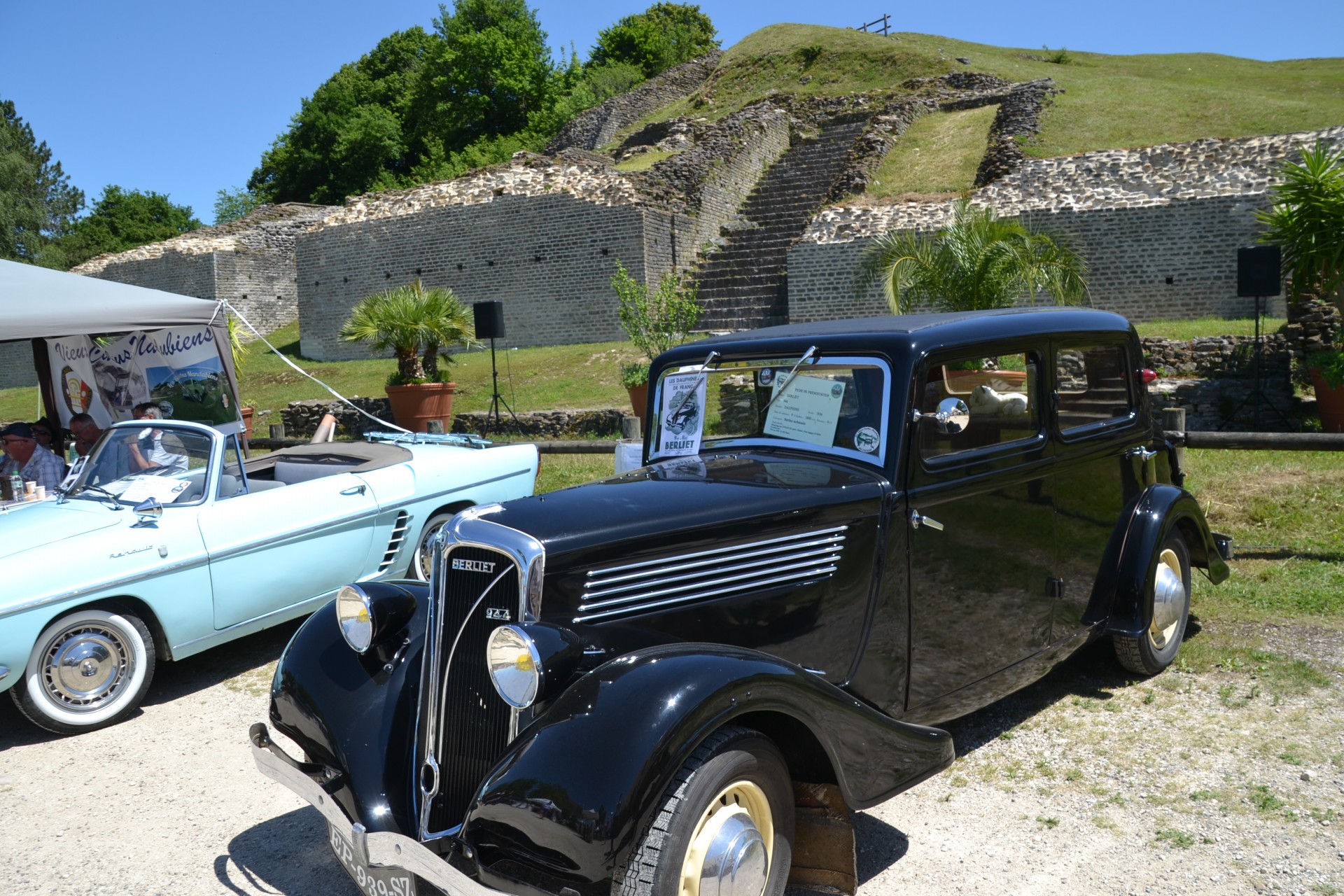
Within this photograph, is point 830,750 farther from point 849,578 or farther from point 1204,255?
point 1204,255

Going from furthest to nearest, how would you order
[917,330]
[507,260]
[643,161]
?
[643,161]
[507,260]
[917,330]

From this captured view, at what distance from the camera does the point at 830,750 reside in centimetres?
257

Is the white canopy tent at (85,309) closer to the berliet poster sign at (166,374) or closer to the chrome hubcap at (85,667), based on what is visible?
the berliet poster sign at (166,374)

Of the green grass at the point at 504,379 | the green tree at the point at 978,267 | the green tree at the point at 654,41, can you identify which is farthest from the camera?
the green tree at the point at 654,41

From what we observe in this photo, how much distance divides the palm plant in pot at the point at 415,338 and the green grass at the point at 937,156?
467 inches

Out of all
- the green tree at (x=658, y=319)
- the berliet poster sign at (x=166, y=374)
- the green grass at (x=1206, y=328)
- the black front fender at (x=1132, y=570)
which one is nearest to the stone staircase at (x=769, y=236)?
the green tree at (x=658, y=319)

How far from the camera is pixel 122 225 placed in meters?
53.8

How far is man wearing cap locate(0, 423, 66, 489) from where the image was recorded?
675 centimetres

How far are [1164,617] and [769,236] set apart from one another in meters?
21.6

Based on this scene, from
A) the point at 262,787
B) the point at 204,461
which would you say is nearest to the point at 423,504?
the point at 204,461

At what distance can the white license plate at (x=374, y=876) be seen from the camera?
2.36m

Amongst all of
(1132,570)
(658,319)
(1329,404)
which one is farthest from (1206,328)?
(1132,570)

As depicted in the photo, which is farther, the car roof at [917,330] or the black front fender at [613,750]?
the car roof at [917,330]

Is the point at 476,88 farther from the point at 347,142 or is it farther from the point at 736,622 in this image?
the point at 736,622
